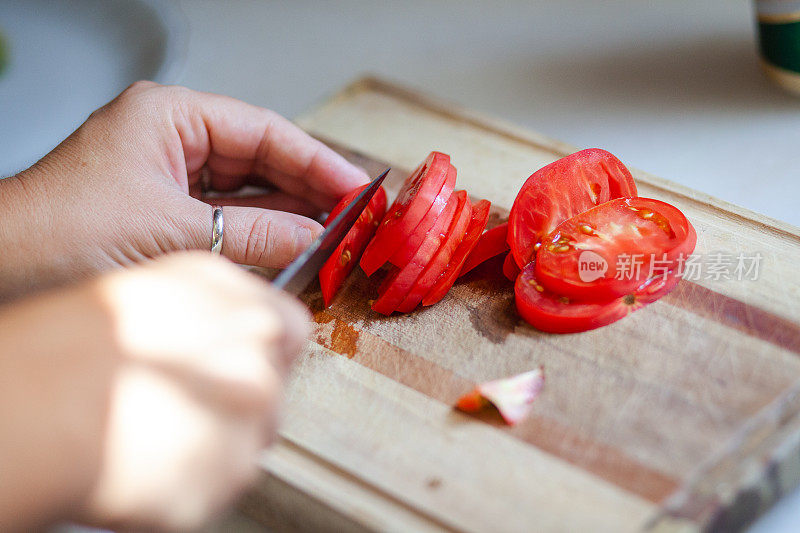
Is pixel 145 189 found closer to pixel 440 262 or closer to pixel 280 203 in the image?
pixel 280 203

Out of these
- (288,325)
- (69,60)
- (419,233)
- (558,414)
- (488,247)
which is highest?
(69,60)

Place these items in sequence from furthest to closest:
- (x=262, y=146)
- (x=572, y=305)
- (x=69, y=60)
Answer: (x=69, y=60) < (x=262, y=146) < (x=572, y=305)

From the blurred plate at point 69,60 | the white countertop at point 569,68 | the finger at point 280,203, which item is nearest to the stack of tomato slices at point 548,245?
the finger at point 280,203

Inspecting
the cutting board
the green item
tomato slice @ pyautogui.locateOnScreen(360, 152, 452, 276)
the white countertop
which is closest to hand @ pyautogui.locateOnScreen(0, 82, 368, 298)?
tomato slice @ pyautogui.locateOnScreen(360, 152, 452, 276)

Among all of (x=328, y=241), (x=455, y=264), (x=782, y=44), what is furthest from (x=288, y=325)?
(x=782, y=44)

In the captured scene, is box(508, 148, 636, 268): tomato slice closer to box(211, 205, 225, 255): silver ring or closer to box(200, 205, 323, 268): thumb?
box(200, 205, 323, 268): thumb

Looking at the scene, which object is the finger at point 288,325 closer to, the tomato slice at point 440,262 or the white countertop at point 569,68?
the tomato slice at point 440,262

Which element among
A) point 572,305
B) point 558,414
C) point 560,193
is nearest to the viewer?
point 558,414
